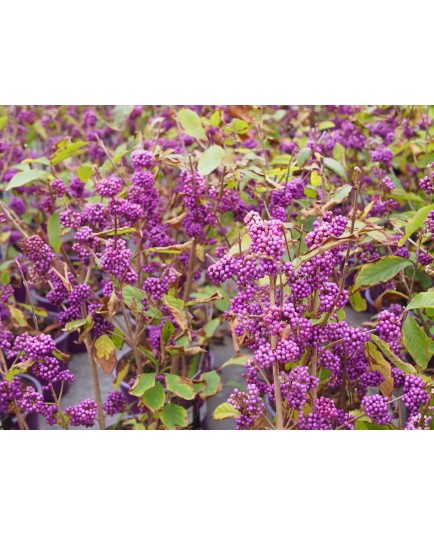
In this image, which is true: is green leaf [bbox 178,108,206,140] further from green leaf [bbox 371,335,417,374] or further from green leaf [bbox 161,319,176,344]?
green leaf [bbox 371,335,417,374]

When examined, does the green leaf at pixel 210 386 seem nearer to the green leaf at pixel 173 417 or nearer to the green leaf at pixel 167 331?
the green leaf at pixel 173 417

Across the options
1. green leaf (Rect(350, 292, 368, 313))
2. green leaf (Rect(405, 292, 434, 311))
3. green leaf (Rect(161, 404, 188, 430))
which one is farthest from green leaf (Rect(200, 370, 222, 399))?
green leaf (Rect(405, 292, 434, 311))

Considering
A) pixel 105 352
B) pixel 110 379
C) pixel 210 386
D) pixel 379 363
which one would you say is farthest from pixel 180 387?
pixel 110 379

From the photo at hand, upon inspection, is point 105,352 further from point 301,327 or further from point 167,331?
point 301,327

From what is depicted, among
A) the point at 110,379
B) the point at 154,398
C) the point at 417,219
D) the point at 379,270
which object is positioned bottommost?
the point at 110,379

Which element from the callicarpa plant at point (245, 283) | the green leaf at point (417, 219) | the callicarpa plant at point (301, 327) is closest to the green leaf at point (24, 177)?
the callicarpa plant at point (245, 283)

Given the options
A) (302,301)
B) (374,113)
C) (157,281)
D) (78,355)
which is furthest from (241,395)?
(78,355)
